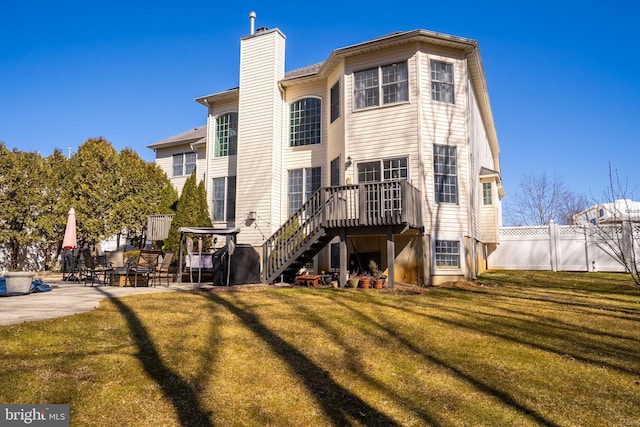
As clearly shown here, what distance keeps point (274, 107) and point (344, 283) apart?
8335 millimetres

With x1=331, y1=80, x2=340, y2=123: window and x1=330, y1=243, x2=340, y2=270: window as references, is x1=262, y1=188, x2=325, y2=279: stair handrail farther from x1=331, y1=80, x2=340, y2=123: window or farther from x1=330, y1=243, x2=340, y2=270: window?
x1=331, y1=80, x2=340, y2=123: window

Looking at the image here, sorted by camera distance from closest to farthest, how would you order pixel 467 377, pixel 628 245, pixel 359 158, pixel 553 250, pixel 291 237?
pixel 467 377, pixel 291 237, pixel 359 158, pixel 628 245, pixel 553 250

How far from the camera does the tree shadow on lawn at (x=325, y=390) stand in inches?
127

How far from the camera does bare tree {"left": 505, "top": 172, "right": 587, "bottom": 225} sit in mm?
38406

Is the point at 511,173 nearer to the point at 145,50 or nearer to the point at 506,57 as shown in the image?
the point at 506,57

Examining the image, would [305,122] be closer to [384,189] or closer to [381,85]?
[381,85]

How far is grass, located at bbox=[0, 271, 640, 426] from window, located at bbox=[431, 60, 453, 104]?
7909 millimetres

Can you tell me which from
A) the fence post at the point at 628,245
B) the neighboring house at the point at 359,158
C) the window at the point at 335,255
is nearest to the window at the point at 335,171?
the neighboring house at the point at 359,158

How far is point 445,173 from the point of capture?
13.0m

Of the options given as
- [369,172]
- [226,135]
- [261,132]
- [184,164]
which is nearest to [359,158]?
[369,172]

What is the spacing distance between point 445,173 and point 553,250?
9.36 metres

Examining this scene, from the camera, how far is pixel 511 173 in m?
41.0

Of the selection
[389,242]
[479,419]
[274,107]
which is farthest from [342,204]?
[479,419]

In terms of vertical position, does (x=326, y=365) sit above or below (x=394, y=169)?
below
